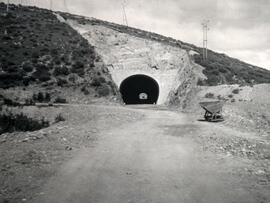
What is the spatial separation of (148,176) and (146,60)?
1396 inches

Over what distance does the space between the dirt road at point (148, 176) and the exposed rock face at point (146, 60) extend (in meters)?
22.9

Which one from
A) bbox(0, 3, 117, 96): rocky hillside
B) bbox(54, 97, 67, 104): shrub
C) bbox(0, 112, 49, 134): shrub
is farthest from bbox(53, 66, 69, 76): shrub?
bbox(0, 112, 49, 134): shrub

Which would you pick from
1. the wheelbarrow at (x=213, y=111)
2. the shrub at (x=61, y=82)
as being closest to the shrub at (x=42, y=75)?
the shrub at (x=61, y=82)

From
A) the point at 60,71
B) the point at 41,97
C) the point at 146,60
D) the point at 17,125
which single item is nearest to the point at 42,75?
the point at 60,71

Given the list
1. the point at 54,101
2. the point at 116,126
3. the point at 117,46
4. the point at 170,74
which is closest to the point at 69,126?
the point at 116,126

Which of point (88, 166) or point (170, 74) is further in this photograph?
point (170, 74)

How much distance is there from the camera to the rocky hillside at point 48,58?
34.9 m

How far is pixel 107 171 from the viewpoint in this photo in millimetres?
8727

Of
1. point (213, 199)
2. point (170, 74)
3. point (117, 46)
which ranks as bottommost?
point (213, 199)

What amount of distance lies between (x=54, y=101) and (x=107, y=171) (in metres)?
23.3

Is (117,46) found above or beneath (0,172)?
above

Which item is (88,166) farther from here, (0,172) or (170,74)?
(170,74)

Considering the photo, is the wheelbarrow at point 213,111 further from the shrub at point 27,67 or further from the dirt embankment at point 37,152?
the shrub at point 27,67

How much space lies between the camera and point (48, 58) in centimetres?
3962
